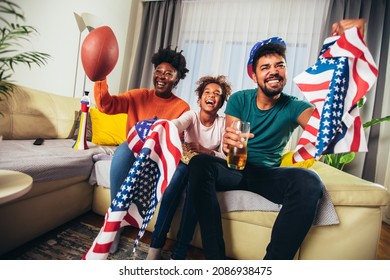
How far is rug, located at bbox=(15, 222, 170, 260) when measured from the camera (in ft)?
3.48

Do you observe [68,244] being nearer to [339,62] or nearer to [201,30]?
[339,62]

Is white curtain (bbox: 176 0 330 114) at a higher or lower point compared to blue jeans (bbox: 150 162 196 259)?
higher

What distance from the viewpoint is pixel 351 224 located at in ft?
3.65

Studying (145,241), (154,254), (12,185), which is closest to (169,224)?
(154,254)

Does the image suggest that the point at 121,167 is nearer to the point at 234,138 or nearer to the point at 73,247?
the point at 73,247

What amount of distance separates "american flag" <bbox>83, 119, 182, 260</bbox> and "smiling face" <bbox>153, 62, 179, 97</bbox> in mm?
473

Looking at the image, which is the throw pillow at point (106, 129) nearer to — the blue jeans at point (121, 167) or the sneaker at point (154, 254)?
the blue jeans at point (121, 167)

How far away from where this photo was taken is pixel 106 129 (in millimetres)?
2047

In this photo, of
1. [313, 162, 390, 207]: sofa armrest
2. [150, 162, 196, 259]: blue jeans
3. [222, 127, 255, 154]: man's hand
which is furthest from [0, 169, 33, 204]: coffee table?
[313, 162, 390, 207]: sofa armrest

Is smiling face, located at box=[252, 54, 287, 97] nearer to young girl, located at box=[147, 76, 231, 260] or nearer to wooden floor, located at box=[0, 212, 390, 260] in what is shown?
young girl, located at box=[147, 76, 231, 260]

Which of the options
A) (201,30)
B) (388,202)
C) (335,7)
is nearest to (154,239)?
(388,202)

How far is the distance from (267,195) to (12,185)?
1.02m

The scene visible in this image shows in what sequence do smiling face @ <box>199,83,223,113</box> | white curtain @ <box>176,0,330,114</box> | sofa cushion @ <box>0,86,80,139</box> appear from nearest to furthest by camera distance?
smiling face @ <box>199,83,223,113</box> → sofa cushion @ <box>0,86,80,139</box> → white curtain @ <box>176,0,330,114</box>

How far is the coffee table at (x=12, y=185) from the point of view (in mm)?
681
